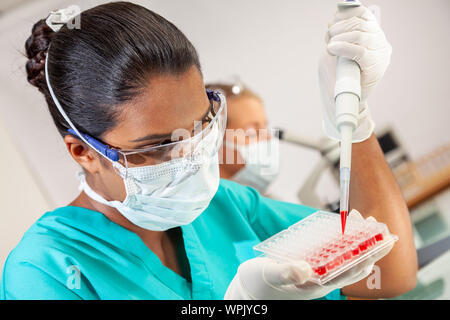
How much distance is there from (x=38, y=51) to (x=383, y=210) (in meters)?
0.79

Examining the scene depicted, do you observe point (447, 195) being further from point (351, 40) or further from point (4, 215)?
point (4, 215)

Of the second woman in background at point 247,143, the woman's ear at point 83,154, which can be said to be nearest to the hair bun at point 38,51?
the woman's ear at point 83,154

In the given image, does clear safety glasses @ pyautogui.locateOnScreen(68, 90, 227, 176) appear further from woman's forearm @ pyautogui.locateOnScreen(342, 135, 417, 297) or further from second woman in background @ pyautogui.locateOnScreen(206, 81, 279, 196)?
second woman in background @ pyautogui.locateOnScreen(206, 81, 279, 196)

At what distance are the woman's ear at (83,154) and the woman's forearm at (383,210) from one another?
56cm

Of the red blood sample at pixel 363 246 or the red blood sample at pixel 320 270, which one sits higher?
the red blood sample at pixel 363 246

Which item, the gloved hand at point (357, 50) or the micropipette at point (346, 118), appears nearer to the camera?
the micropipette at point (346, 118)

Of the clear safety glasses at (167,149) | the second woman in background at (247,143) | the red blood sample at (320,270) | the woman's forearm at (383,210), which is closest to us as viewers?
the red blood sample at (320,270)

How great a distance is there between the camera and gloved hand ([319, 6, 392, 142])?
871 millimetres

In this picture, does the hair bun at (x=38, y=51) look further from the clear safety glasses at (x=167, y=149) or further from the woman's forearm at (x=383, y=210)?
the woman's forearm at (x=383, y=210)

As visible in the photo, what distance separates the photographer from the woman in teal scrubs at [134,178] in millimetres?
803

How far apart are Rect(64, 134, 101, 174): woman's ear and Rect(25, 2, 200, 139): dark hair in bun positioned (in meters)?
0.04

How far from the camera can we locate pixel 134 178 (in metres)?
0.87

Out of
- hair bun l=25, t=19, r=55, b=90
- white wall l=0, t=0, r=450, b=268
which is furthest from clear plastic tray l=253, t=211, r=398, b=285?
white wall l=0, t=0, r=450, b=268
